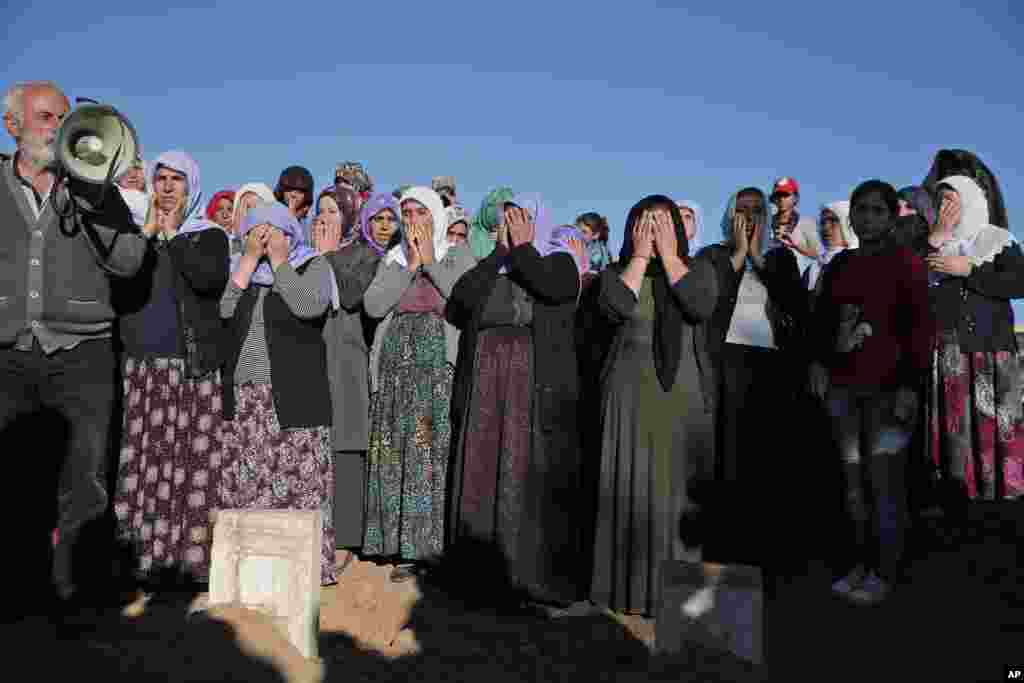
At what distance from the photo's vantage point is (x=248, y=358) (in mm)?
5031

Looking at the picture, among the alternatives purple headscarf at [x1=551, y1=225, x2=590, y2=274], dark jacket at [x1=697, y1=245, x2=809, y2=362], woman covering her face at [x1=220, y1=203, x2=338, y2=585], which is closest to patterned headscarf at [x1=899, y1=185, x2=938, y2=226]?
dark jacket at [x1=697, y1=245, x2=809, y2=362]

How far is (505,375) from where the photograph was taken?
5.06 meters

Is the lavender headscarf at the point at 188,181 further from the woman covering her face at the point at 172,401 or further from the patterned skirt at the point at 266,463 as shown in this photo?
the patterned skirt at the point at 266,463

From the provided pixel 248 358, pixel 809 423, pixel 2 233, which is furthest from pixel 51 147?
pixel 809 423

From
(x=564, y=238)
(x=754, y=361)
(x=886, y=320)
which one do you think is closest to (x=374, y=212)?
(x=564, y=238)

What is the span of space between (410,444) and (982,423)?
358 cm

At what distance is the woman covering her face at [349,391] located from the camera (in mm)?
5449

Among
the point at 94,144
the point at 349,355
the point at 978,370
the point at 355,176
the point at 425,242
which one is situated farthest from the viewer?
the point at 355,176

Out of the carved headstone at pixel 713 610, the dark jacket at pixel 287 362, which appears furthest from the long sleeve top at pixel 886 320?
the dark jacket at pixel 287 362

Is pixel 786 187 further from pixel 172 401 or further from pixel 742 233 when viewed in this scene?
pixel 172 401

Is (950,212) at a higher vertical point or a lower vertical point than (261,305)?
higher

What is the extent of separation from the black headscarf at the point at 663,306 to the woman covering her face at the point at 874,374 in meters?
0.91

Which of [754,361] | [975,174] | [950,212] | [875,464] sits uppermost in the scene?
[975,174]

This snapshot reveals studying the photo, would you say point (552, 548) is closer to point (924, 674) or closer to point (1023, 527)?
point (924, 674)
